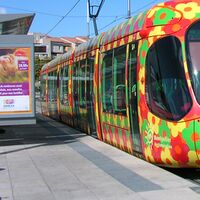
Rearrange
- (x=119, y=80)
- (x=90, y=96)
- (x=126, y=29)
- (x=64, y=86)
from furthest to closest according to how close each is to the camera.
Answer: (x=64, y=86), (x=90, y=96), (x=119, y=80), (x=126, y=29)

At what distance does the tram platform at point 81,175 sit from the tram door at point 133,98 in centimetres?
38

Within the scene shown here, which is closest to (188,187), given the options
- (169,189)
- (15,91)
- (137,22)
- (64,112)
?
(169,189)

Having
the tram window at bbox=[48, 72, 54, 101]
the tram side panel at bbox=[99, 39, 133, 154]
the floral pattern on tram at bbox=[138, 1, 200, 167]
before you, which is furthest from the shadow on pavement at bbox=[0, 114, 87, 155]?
the tram window at bbox=[48, 72, 54, 101]

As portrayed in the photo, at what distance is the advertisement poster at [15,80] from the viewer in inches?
456

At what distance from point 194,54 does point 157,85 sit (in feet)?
2.84

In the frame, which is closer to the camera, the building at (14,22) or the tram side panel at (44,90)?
the building at (14,22)

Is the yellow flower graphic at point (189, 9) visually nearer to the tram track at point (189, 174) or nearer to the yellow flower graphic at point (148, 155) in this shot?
the yellow flower graphic at point (148, 155)

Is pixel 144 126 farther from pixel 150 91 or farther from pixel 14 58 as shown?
pixel 14 58

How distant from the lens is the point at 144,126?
30.1 feet

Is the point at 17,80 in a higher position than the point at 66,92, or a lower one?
higher

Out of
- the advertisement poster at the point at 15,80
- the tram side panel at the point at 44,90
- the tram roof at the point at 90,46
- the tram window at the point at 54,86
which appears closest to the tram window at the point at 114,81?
the tram roof at the point at 90,46

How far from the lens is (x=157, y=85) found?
880cm

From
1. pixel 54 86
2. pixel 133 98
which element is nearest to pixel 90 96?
pixel 133 98

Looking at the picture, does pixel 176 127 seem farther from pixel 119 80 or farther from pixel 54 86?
pixel 54 86
